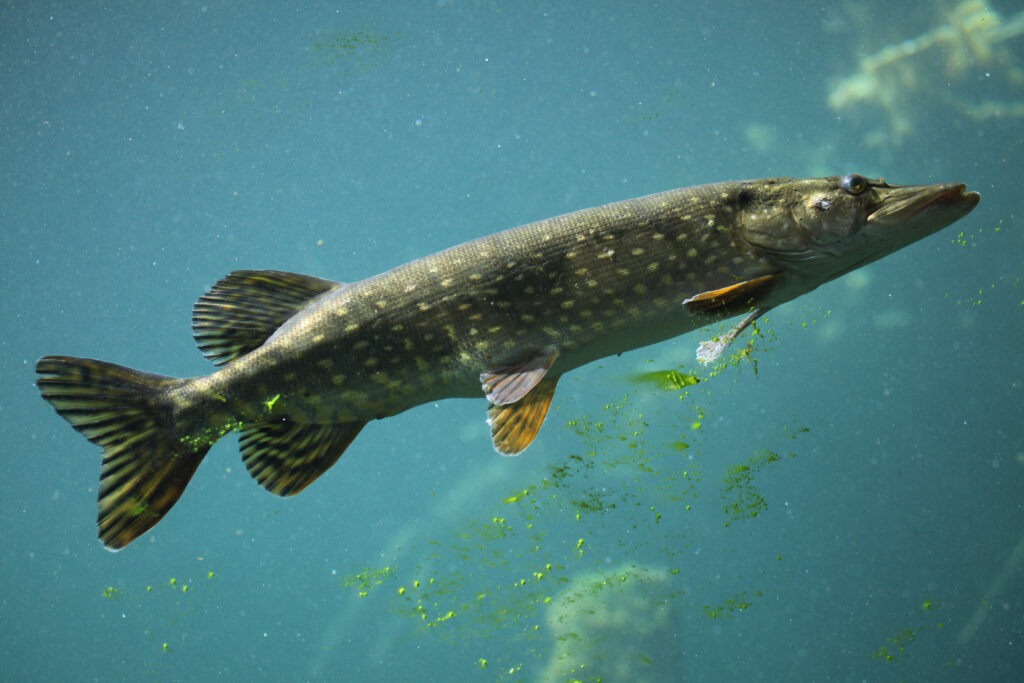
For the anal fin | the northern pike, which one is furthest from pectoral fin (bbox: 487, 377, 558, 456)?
the anal fin

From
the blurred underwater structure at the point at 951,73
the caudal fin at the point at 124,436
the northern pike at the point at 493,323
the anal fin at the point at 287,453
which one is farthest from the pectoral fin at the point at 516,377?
the blurred underwater structure at the point at 951,73

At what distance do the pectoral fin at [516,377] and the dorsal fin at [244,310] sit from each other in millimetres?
1150

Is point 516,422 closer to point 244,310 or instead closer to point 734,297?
point 734,297

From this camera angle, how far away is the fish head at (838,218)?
9.37 ft

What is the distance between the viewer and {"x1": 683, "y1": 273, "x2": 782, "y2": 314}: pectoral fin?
290 centimetres

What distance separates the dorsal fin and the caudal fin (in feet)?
1.17

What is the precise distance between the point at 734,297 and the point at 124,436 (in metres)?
3.02

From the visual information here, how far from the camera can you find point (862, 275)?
17922 millimetres

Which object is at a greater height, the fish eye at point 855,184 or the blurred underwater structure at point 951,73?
the fish eye at point 855,184

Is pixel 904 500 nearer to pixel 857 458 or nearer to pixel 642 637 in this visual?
pixel 857 458

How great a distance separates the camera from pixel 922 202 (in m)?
2.82

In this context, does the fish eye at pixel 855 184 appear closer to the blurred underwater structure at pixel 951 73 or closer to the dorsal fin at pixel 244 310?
the dorsal fin at pixel 244 310

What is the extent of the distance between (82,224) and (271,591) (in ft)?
95.4

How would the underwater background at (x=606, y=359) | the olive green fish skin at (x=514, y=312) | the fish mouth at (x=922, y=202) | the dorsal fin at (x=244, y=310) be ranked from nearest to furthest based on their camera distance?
the fish mouth at (x=922, y=202) < the olive green fish skin at (x=514, y=312) < the dorsal fin at (x=244, y=310) < the underwater background at (x=606, y=359)
